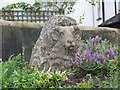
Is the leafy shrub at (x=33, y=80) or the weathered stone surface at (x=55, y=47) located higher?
the weathered stone surface at (x=55, y=47)

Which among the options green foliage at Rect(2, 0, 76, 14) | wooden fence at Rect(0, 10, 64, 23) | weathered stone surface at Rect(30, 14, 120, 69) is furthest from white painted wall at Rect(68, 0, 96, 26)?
weathered stone surface at Rect(30, 14, 120, 69)

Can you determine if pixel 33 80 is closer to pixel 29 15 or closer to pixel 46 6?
pixel 29 15

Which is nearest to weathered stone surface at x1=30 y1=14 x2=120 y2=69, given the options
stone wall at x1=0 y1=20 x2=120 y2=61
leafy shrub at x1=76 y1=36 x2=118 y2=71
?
leafy shrub at x1=76 y1=36 x2=118 y2=71

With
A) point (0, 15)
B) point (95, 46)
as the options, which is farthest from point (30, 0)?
point (95, 46)

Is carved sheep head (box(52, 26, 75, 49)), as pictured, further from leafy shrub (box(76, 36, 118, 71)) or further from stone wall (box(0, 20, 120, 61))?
stone wall (box(0, 20, 120, 61))

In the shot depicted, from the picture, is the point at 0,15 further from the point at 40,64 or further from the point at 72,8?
the point at 40,64

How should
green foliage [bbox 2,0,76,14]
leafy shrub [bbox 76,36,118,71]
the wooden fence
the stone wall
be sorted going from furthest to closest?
1. green foliage [bbox 2,0,76,14]
2. the wooden fence
3. the stone wall
4. leafy shrub [bbox 76,36,118,71]

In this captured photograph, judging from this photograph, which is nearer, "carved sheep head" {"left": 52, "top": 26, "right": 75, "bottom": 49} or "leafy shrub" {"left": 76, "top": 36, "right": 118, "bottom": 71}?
"leafy shrub" {"left": 76, "top": 36, "right": 118, "bottom": 71}

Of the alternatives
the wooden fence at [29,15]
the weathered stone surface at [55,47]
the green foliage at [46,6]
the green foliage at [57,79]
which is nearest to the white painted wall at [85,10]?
the green foliage at [46,6]

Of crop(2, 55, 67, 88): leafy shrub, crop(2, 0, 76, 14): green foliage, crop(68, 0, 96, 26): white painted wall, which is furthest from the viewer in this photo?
crop(68, 0, 96, 26): white painted wall

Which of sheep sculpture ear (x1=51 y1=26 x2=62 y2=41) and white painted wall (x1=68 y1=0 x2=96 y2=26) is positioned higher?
sheep sculpture ear (x1=51 y1=26 x2=62 y2=41)

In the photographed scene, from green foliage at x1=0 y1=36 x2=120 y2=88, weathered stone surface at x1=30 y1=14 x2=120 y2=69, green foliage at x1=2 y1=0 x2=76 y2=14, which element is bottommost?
green foliage at x1=0 y1=36 x2=120 y2=88

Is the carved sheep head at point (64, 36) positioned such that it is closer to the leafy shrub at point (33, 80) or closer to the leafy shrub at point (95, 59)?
the leafy shrub at point (95, 59)

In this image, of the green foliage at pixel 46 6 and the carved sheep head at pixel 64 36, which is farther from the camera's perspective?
the green foliage at pixel 46 6
